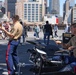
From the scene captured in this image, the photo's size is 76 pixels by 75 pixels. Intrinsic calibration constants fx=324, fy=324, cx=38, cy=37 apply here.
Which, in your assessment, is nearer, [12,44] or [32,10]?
[12,44]

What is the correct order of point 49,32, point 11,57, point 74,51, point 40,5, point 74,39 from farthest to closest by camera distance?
point 40,5 < point 49,32 < point 11,57 < point 74,39 < point 74,51

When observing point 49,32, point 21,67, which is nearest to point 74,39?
point 21,67

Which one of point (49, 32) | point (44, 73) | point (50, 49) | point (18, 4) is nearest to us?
point (44, 73)

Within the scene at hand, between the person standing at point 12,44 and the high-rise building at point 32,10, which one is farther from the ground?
the person standing at point 12,44

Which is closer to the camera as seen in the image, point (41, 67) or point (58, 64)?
point (41, 67)

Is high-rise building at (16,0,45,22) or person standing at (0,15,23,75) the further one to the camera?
high-rise building at (16,0,45,22)

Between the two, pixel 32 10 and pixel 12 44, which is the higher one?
pixel 12 44

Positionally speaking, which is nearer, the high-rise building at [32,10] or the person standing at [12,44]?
the person standing at [12,44]

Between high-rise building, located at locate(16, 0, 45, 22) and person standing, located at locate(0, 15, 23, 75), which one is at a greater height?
person standing, located at locate(0, 15, 23, 75)

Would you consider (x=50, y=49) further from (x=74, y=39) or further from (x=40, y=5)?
(x=40, y=5)

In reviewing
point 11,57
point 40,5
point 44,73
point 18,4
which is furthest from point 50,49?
point 40,5

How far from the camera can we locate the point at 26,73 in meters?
7.34

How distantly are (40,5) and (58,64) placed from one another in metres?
170

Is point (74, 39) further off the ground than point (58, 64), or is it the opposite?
point (74, 39)
